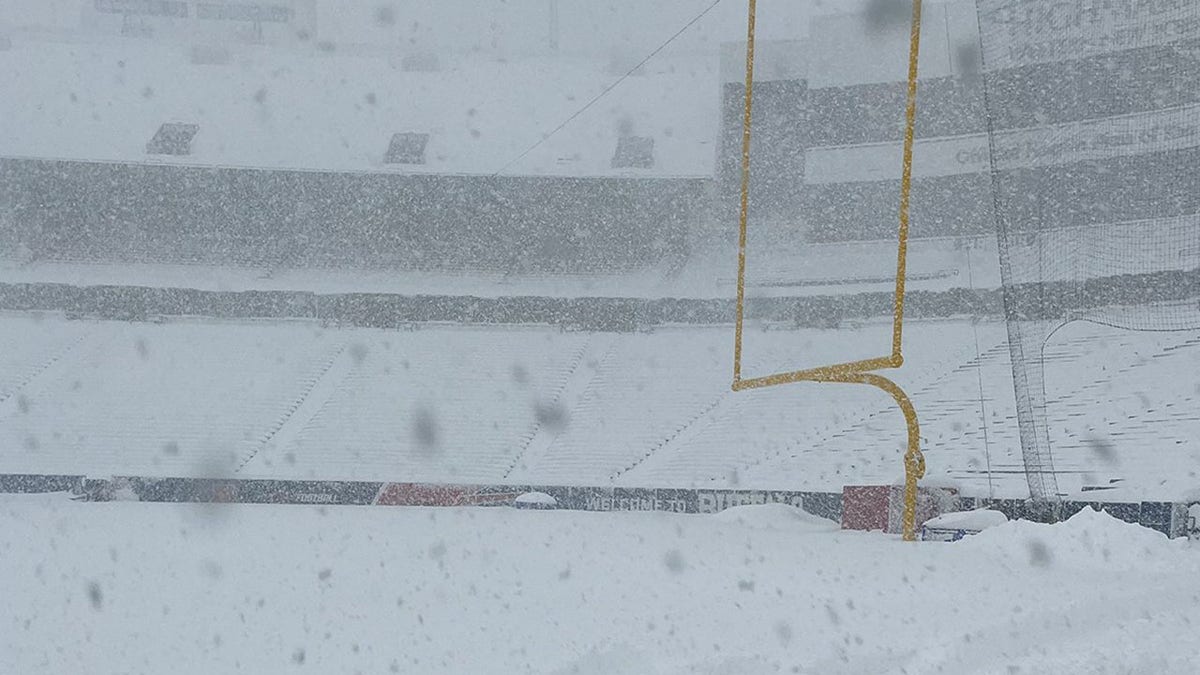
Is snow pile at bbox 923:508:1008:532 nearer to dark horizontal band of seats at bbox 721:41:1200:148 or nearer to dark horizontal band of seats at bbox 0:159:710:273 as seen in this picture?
dark horizontal band of seats at bbox 721:41:1200:148

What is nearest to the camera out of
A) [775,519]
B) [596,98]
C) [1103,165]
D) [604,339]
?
[775,519]

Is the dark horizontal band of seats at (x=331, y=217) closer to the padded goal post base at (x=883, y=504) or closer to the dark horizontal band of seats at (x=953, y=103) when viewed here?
the dark horizontal band of seats at (x=953, y=103)

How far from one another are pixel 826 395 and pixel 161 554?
12.5 m

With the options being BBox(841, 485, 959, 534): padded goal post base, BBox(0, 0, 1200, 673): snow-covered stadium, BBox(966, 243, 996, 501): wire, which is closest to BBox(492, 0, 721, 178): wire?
BBox(0, 0, 1200, 673): snow-covered stadium

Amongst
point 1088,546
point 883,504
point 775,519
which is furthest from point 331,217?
point 1088,546

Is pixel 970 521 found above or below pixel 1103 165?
below

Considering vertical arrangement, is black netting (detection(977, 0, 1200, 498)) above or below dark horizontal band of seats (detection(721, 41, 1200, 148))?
below

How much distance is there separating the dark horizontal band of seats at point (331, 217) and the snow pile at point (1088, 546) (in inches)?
622

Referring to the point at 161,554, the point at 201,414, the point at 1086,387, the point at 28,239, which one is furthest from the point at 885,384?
the point at 28,239

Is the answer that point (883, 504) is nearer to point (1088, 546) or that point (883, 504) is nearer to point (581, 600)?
point (1088, 546)

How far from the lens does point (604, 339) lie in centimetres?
1898

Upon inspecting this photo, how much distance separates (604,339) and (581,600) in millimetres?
15133

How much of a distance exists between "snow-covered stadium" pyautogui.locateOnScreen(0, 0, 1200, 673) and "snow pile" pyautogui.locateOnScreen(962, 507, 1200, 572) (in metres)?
0.03

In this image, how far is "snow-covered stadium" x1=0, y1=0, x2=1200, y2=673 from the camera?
3.83 meters
